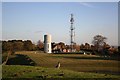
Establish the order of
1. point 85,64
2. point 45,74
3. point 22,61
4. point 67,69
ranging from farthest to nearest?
1. point 22,61
2. point 85,64
3. point 67,69
4. point 45,74

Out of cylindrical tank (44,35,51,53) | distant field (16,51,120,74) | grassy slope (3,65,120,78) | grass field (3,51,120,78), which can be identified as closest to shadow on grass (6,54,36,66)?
grass field (3,51,120,78)

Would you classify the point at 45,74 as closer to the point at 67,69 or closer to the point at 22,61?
the point at 67,69

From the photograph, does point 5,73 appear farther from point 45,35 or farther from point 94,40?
point 94,40

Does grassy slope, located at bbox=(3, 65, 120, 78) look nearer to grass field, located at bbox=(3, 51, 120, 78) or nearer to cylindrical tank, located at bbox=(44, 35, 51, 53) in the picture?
grass field, located at bbox=(3, 51, 120, 78)

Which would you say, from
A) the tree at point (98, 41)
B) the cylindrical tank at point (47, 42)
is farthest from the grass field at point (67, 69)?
the tree at point (98, 41)

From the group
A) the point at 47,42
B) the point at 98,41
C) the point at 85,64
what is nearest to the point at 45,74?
the point at 85,64

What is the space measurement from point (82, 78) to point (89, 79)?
34 centimetres

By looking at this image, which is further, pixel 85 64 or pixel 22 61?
pixel 22 61

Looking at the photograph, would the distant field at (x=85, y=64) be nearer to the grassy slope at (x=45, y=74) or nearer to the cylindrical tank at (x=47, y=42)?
the grassy slope at (x=45, y=74)

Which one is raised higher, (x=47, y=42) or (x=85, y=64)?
(x=47, y=42)

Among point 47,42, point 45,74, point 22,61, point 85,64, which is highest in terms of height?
point 47,42

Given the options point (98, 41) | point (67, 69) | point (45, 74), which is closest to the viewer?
point (45, 74)

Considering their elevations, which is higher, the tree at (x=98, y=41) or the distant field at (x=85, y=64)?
the tree at (x=98, y=41)

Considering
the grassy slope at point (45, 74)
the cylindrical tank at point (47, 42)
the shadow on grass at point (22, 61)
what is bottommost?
the shadow on grass at point (22, 61)
